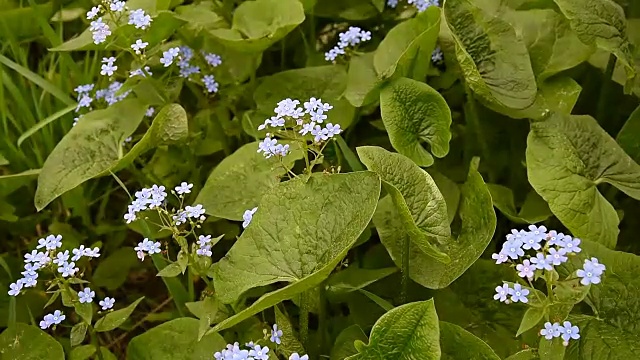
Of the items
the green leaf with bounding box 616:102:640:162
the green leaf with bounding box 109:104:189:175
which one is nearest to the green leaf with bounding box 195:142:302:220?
the green leaf with bounding box 109:104:189:175

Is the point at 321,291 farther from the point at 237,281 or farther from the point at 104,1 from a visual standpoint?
the point at 104,1

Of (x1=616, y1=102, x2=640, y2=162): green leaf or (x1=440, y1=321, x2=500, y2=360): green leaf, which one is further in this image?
(x1=616, y1=102, x2=640, y2=162): green leaf

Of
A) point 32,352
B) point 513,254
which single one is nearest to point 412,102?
point 513,254

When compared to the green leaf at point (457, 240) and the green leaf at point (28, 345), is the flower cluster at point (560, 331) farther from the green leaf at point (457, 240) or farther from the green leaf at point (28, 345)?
the green leaf at point (28, 345)

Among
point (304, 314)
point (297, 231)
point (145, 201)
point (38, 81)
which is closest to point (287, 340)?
point (304, 314)

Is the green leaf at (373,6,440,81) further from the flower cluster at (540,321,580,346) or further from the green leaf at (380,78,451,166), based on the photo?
the flower cluster at (540,321,580,346)

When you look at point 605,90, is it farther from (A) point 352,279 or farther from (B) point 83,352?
(B) point 83,352
